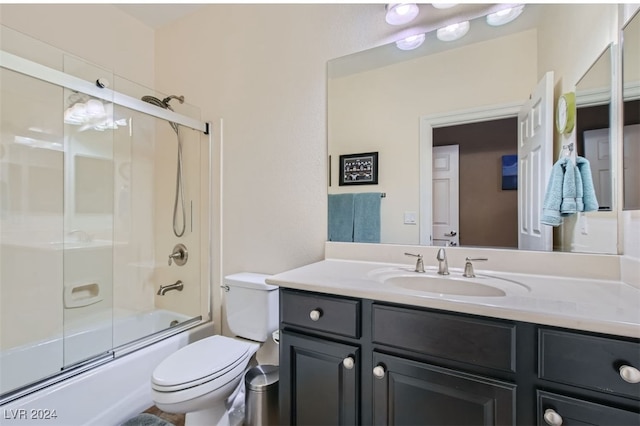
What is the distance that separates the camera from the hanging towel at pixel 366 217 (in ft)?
4.99

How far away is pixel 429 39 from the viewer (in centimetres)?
139

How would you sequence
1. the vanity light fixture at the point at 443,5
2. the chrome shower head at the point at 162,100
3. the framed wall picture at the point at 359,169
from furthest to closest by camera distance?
1. the chrome shower head at the point at 162,100
2. the framed wall picture at the point at 359,169
3. the vanity light fixture at the point at 443,5

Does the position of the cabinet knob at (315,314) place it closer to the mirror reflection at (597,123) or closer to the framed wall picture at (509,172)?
the framed wall picture at (509,172)

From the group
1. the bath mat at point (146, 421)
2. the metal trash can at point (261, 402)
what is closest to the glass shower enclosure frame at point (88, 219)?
the bath mat at point (146, 421)

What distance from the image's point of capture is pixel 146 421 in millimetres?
1465

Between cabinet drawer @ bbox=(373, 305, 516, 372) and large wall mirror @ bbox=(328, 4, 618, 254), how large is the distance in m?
0.59

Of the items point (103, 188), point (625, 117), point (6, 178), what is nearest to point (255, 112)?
point (103, 188)

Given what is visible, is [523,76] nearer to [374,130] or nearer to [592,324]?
[374,130]

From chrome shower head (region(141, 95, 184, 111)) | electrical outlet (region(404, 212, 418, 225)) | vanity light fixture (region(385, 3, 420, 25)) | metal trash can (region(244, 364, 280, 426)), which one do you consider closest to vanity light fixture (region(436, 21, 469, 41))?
vanity light fixture (region(385, 3, 420, 25))

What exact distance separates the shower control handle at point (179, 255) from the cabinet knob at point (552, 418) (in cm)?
216

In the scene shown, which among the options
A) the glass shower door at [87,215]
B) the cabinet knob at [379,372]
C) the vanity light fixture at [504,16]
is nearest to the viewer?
the cabinet knob at [379,372]

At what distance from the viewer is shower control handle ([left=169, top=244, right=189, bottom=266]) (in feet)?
7.18

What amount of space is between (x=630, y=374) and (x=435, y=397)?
0.45m

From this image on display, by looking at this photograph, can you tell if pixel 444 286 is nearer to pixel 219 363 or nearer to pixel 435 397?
pixel 435 397
